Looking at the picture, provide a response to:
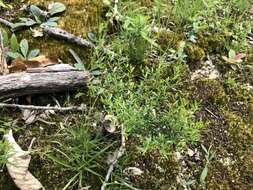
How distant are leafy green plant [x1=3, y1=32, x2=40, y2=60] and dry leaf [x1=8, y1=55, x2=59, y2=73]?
0.06m

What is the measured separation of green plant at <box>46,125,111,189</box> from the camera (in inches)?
99.0

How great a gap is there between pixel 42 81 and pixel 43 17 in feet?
2.07

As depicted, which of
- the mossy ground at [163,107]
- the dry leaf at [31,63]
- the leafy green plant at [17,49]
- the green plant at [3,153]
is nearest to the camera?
the green plant at [3,153]

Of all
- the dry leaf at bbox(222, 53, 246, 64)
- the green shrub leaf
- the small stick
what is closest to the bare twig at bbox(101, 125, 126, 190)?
the small stick

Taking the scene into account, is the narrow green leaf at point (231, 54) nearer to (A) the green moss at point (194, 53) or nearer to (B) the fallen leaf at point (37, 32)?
(A) the green moss at point (194, 53)

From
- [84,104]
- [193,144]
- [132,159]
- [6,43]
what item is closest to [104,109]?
[84,104]

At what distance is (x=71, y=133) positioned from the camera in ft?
8.54

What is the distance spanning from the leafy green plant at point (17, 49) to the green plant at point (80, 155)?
2.01 feet

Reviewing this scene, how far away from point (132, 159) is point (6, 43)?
42.3 inches

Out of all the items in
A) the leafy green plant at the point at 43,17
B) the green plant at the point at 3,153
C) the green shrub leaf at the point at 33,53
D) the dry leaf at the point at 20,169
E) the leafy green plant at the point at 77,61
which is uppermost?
the leafy green plant at the point at 43,17

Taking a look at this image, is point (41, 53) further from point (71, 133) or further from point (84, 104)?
point (71, 133)

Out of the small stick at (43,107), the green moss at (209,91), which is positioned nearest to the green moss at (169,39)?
the green moss at (209,91)

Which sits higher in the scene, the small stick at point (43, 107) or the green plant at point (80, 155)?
the small stick at point (43, 107)

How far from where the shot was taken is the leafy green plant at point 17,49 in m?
2.94
